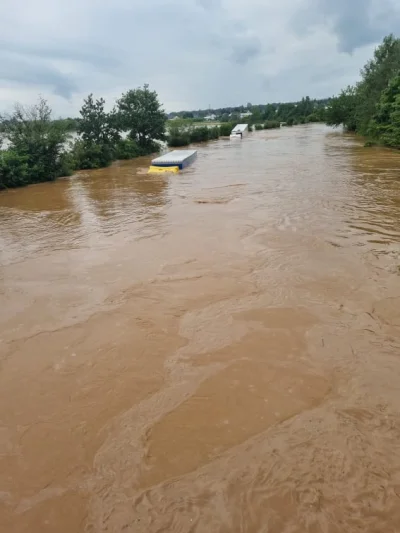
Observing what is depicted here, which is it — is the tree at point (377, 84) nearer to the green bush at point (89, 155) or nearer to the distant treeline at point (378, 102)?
the distant treeline at point (378, 102)

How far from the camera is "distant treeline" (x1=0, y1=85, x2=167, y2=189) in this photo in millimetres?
18062

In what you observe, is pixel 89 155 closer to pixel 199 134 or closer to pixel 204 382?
pixel 199 134

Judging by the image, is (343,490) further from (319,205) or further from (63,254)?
(319,205)

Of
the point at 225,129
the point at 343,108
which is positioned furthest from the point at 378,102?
the point at 225,129

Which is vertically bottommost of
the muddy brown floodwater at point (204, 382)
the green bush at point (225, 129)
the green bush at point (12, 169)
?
the green bush at point (225, 129)

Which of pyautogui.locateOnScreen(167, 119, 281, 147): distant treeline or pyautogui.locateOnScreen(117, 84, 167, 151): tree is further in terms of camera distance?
pyautogui.locateOnScreen(167, 119, 281, 147): distant treeline

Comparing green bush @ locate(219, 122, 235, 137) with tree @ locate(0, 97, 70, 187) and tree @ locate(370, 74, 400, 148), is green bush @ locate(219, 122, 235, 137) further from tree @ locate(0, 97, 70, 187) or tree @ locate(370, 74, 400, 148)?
tree @ locate(0, 97, 70, 187)

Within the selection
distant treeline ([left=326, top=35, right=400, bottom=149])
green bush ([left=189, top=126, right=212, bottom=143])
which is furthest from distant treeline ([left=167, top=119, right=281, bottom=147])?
distant treeline ([left=326, top=35, right=400, bottom=149])

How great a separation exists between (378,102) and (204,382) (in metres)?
30.3

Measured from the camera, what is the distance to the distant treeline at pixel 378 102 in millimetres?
23125

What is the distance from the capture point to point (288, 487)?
2.74 metres

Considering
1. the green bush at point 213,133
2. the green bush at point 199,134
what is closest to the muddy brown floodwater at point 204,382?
the green bush at point 199,134

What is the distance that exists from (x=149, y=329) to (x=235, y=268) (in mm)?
2267

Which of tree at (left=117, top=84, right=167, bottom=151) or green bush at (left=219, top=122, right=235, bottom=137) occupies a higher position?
tree at (left=117, top=84, right=167, bottom=151)
